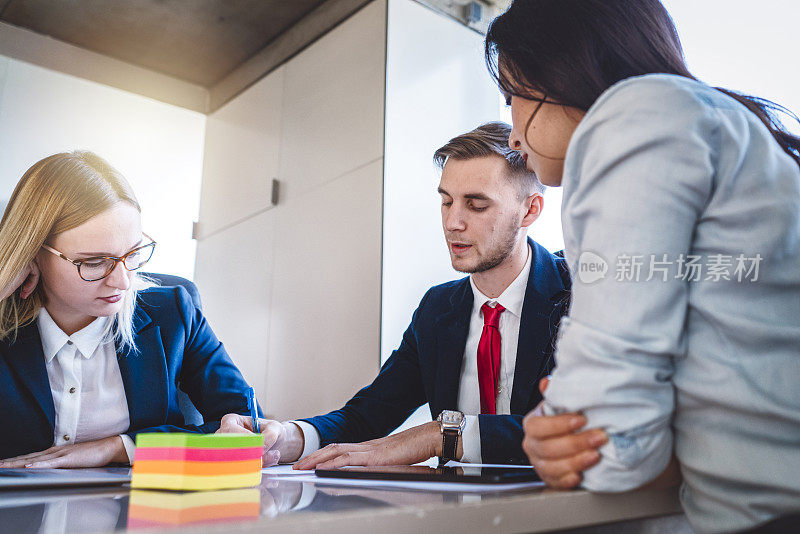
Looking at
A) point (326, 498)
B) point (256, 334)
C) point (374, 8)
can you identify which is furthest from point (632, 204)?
point (256, 334)

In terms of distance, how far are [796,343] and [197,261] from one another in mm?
3810

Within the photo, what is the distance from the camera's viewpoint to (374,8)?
287 centimetres

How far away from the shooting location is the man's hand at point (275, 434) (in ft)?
4.43

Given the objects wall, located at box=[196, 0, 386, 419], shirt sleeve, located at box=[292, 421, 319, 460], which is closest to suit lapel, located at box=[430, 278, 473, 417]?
shirt sleeve, located at box=[292, 421, 319, 460]

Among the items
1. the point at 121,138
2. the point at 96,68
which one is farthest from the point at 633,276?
the point at 96,68

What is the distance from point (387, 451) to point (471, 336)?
65 cm

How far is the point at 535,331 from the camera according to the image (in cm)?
162

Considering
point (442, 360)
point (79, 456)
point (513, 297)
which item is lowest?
point (79, 456)

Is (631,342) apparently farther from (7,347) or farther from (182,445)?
(7,347)

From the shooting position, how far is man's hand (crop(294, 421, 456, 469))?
1167 millimetres

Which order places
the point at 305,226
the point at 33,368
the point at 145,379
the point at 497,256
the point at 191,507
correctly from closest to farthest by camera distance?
the point at 191,507 → the point at 33,368 → the point at 145,379 → the point at 497,256 → the point at 305,226

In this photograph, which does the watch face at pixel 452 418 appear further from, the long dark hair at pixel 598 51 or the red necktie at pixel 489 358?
the long dark hair at pixel 598 51

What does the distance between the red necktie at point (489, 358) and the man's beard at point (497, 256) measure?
152mm

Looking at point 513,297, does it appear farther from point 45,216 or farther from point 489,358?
point 45,216
